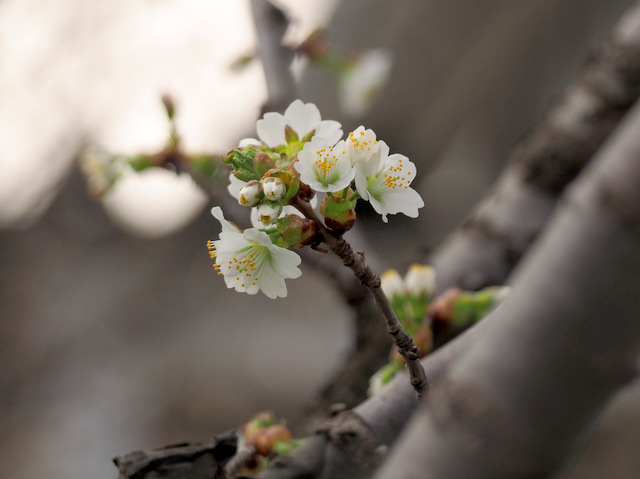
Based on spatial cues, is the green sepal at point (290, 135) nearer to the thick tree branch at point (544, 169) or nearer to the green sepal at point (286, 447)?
the green sepal at point (286, 447)

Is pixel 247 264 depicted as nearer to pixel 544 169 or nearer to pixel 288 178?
pixel 288 178

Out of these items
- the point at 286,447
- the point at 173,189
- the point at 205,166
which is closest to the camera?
the point at 286,447

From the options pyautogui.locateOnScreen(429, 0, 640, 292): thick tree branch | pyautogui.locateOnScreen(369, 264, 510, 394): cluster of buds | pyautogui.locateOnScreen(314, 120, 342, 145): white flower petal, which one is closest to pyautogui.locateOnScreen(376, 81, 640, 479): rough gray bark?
pyautogui.locateOnScreen(314, 120, 342, 145): white flower petal

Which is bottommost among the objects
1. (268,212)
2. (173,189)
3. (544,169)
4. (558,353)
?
(558,353)

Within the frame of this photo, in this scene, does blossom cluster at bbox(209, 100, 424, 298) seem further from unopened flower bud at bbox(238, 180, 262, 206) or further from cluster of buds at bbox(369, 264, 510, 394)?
cluster of buds at bbox(369, 264, 510, 394)

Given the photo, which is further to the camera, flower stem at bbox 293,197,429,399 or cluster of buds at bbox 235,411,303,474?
cluster of buds at bbox 235,411,303,474

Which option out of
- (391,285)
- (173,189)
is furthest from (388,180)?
(173,189)
